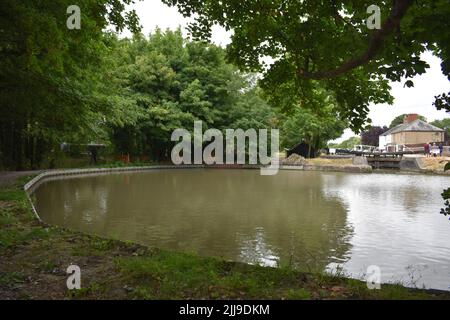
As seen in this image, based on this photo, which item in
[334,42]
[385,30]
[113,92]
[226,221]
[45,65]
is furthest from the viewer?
[113,92]

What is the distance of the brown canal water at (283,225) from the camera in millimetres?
→ 7488

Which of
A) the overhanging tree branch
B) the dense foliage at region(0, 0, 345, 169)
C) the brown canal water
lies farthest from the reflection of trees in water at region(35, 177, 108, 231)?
the overhanging tree branch

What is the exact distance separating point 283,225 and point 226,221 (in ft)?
5.10

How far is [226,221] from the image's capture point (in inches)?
437

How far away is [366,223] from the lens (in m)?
11.2

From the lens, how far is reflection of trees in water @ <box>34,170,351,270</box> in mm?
8117

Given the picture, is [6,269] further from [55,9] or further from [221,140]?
[221,140]

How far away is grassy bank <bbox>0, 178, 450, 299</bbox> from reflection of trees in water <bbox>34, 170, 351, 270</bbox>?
1784 mm

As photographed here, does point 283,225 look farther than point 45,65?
Yes

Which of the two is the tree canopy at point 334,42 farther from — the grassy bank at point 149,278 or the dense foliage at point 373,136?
the dense foliage at point 373,136

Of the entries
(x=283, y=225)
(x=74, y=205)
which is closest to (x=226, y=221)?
(x=283, y=225)

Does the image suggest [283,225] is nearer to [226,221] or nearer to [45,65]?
[226,221]

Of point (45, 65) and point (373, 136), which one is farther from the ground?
point (373, 136)

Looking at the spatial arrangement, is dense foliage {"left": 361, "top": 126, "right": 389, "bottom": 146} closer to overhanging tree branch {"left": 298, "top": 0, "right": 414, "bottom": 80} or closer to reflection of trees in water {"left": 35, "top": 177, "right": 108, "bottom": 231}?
reflection of trees in water {"left": 35, "top": 177, "right": 108, "bottom": 231}
